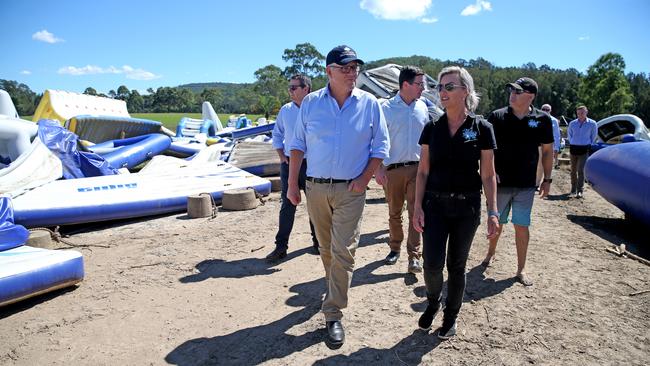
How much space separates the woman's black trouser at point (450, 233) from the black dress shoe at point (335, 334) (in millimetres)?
759

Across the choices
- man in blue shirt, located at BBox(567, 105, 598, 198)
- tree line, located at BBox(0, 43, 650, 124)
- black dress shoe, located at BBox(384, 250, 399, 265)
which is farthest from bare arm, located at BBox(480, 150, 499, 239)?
tree line, located at BBox(0, 43, 650, 124)

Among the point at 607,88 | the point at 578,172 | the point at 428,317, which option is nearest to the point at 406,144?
the point at 428,317

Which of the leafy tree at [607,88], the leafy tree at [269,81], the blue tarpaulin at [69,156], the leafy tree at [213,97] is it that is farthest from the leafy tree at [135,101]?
the blue tarpaulin at [69,156]

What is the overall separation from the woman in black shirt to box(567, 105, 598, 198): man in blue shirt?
771cm

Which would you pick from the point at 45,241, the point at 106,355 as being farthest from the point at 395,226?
the point at 45,241

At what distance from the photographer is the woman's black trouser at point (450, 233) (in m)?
3.00

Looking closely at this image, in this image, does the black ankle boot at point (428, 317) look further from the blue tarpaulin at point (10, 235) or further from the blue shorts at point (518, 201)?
the blue tarpaulin at point (10, 235)

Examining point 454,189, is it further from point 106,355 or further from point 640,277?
point 640,277

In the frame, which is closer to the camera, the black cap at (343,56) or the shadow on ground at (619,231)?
the black cap at (343,56)

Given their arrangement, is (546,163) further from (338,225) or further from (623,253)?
(338,225)

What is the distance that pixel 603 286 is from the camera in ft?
14.2

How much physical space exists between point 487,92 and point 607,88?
56.2 feet

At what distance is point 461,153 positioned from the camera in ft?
9.77

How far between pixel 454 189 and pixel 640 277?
3.13 meters
